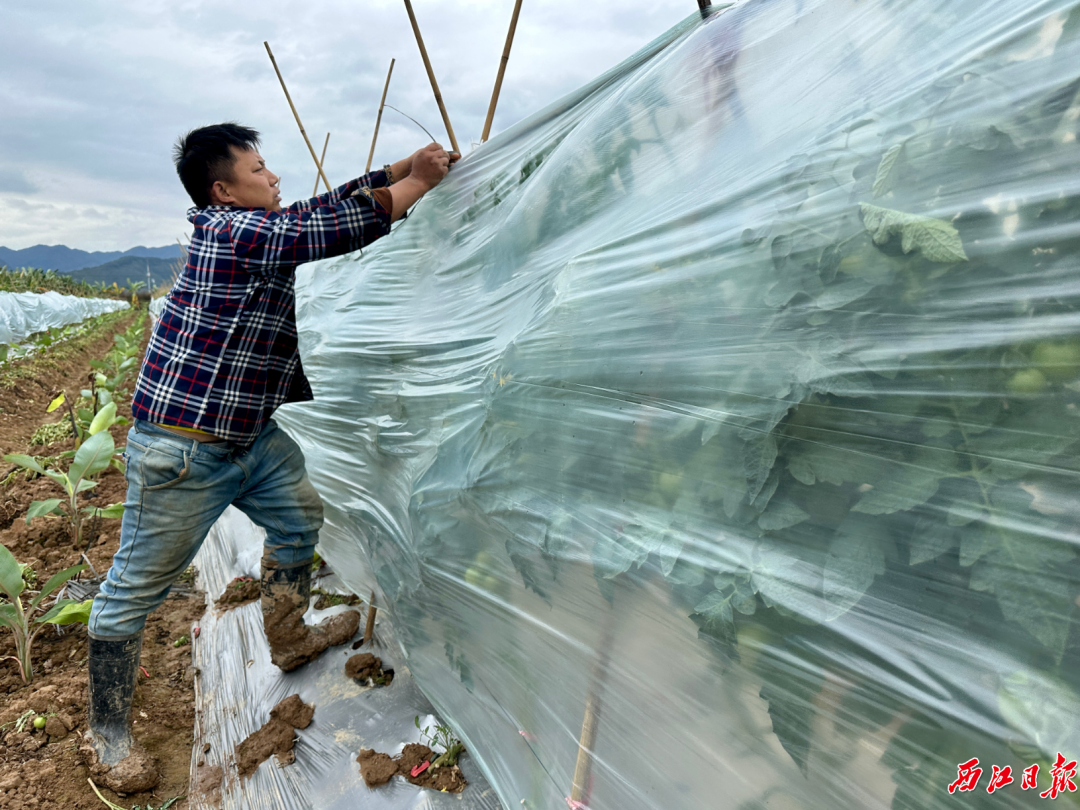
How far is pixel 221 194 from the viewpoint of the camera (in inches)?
65.7

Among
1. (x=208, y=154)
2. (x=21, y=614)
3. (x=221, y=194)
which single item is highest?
(x=208, y=154)

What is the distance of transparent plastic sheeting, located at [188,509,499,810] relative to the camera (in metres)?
1.45

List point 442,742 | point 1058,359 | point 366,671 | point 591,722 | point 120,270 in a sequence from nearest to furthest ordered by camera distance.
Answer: point 1058,359 < point 591,722 < point 442,742 < point 366,671 < point 120,270

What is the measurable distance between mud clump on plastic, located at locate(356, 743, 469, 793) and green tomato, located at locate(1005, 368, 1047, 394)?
4.46 ft

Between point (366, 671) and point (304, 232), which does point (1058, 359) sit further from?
point (366, 671)

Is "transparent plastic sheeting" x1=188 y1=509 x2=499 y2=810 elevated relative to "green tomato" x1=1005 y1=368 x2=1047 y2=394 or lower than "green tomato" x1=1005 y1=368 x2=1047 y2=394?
lower

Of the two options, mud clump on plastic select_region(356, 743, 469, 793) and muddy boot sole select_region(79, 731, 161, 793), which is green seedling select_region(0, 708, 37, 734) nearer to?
muddy boot sole select_region(79, 731, 161, 793)

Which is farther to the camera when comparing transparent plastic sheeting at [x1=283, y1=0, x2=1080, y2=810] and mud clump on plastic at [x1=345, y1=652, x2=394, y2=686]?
mud clump on plastic at [x1=345, y1=652, x2=394, y2=686]

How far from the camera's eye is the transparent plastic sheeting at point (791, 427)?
0.60 metres

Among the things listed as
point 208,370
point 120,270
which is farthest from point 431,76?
point 120,270

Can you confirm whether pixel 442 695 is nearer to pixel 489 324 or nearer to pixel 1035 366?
pixel 489 324

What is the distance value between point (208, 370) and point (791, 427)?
139cm

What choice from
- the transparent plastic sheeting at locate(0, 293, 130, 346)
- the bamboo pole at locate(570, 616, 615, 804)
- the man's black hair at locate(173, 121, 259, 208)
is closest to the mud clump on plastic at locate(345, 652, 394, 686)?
the bamboo pole at locate(570, 616, 615, 804)

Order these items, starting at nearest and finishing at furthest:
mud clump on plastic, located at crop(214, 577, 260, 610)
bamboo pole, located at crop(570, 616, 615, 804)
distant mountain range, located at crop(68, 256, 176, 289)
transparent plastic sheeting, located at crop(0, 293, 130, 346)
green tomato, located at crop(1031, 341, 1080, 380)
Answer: green tomato, located at crop(1031, 341, 1080, 380) → bamboo pole, located at crop(570, 616, 615, 804) → mud clump on plastic, located at crop(214, 577, 260, 610) → transparent plastic sheeting, located at crop(0, 293, 130, 346) → distant mountain range, located at crop(68, 256, 176, 289)
